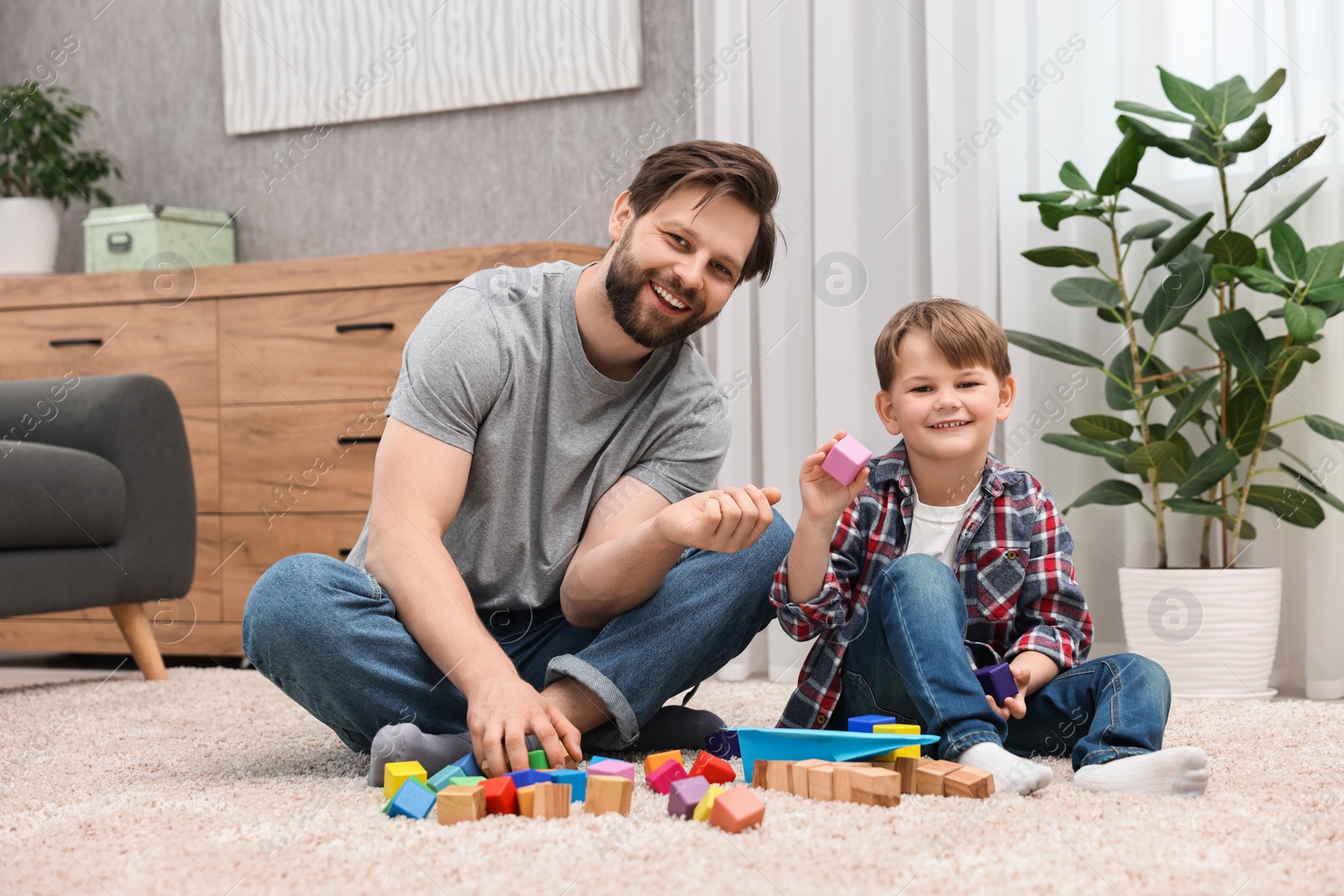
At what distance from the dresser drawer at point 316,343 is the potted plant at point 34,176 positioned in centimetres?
75

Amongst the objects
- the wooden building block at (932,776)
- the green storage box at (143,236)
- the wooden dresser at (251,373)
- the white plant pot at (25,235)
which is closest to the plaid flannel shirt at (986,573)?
the wooden building block at (932,776)

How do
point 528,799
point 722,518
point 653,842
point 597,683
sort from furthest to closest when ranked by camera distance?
point 597,683, point 722,518, point 528,799, point 653,842

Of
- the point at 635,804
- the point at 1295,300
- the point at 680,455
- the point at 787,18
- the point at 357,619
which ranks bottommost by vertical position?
the point at 635,804

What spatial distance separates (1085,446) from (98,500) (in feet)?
5.48

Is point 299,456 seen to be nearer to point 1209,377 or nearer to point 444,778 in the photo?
point 444,778

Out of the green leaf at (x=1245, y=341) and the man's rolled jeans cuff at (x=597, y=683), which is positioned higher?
the green leaf at (x=1245, y=341)

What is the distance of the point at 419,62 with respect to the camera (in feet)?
9.23

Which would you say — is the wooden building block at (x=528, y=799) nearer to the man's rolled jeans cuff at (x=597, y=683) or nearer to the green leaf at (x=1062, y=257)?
the man's rolled jeans cuff at (x=597, y=683)

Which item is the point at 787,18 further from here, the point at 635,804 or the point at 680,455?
the point at 635,804

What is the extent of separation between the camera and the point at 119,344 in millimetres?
2523

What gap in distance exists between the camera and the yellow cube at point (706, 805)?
0.98 m

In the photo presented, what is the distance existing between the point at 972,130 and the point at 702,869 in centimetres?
173

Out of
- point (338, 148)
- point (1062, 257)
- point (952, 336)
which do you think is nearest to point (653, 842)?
point (952, 336)

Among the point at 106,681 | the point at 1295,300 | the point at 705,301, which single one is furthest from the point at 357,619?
the point at 1295,300
